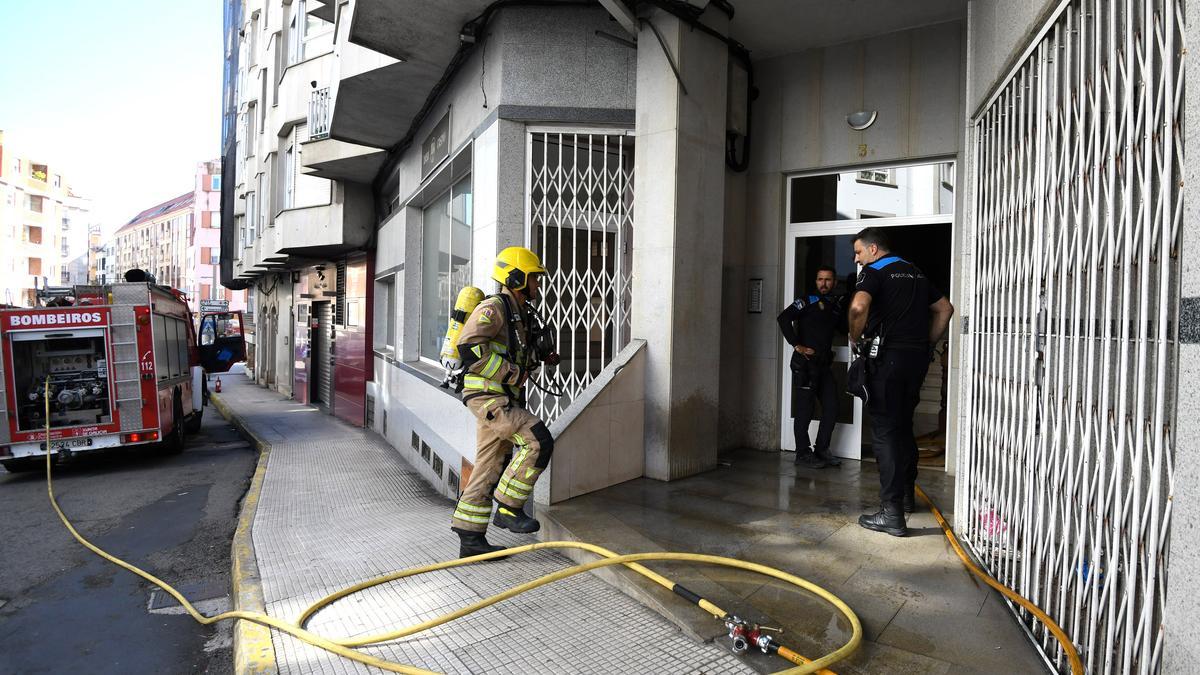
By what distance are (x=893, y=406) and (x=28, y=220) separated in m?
65.6

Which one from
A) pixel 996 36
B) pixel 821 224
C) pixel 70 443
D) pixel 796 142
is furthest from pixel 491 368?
pixel 70 443

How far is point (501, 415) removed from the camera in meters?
4.21

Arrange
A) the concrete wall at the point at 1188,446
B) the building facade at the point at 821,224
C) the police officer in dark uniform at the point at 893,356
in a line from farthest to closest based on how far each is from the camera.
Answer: the police officer in dark uniform at the point at 893,356, the building facade at the point at 821,224, the concrete wall at the point at 1188,446

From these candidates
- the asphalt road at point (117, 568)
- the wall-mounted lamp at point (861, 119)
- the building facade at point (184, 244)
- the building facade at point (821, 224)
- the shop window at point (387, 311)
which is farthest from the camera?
the building facade at point (184, 244)

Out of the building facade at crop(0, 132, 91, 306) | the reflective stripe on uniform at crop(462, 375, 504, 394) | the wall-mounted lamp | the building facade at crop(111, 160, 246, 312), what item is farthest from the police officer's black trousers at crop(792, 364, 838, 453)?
the building facade at crop(0, 132, 91, 306)

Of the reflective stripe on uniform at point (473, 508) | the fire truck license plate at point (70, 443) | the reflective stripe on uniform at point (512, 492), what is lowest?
the fire truck license plate at point (70, 443)

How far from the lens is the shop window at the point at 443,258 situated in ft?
25.8

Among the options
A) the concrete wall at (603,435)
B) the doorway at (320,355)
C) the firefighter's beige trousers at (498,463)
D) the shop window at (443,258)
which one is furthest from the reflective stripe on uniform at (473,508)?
the doorway at (320,355)

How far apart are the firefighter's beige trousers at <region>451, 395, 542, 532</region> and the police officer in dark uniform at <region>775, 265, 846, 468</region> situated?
299 centimetres

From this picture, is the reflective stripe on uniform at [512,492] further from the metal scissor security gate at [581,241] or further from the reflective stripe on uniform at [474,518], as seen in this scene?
the metal scissor security gate at [581,241]

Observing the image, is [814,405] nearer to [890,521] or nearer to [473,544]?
[890,521]

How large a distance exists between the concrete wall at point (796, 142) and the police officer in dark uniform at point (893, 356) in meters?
2.55

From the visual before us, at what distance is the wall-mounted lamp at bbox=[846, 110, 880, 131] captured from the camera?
6.37 metres

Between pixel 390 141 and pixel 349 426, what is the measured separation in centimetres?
643
